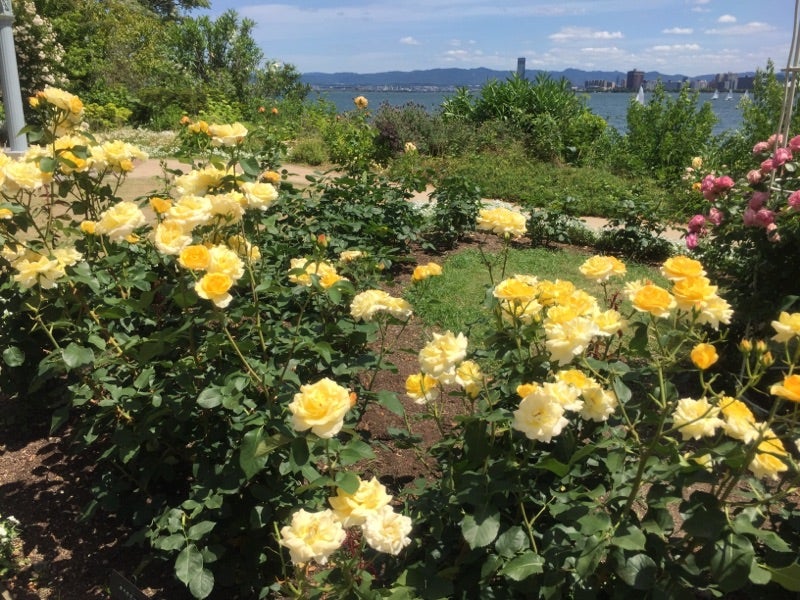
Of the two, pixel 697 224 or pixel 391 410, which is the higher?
pixel 697 224

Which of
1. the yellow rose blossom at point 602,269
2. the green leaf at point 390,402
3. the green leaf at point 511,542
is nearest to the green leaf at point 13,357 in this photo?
the green leaf at point 390,402

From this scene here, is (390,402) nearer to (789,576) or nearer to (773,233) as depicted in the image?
(789,576)

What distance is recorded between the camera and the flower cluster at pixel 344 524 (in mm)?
1029

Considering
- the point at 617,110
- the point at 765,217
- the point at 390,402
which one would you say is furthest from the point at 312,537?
the point at 617,110

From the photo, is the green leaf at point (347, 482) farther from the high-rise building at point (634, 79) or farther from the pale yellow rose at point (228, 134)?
the high-rise building at point (634, 79)

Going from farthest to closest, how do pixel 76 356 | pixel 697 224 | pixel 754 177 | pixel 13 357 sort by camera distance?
pixel 697 224 < pixel 754 177 < pixel 13 357 < pixel 76 356

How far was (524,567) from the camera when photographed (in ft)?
4.01

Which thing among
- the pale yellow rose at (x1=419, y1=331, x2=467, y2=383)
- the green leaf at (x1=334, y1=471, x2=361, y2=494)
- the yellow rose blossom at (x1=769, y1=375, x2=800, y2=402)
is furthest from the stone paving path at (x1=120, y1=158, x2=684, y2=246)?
the yellow rose blossom at (x1=769, y1=375, x2=800, y2=402)

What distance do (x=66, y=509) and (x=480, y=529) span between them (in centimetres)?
166

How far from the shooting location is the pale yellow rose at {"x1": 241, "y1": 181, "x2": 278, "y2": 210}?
58.7 inches

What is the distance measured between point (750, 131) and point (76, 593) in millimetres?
4902

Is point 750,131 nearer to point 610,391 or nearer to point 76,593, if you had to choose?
point 610,391

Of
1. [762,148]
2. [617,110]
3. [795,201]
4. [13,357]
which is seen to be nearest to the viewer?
[13,357]

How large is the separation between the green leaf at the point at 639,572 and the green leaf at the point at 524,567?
0.15m
